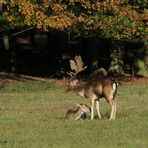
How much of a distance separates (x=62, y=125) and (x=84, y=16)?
40.5 feet

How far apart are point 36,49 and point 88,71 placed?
36.8 ft

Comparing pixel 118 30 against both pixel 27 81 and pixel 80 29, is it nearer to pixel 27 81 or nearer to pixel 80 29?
pixel 80 29

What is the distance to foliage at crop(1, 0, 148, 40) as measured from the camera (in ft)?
80.0

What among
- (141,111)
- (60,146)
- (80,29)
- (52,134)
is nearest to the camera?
(60,146)

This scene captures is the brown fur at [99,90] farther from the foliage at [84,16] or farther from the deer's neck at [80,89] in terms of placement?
the foliage at [84,16]

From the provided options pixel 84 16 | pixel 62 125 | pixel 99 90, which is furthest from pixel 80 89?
pixel 84 16

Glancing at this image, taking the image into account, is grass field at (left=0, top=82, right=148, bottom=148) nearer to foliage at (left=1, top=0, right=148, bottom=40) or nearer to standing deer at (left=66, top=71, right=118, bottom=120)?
standing deer at (left=66, top=71, right=118, bottom=120)

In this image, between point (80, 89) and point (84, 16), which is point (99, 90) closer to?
point (80, 89)

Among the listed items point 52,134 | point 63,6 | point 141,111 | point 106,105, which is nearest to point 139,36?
point 63,6

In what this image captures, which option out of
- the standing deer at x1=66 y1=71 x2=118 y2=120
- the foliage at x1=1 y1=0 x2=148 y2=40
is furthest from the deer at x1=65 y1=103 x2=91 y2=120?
the foliage at x1=1 y1=0 x2=148 y2=40

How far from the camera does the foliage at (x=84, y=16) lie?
80.0 feet

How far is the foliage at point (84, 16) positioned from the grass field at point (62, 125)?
330 cm

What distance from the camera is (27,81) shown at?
28719 mm

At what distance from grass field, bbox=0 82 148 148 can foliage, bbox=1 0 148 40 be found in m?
3.30
